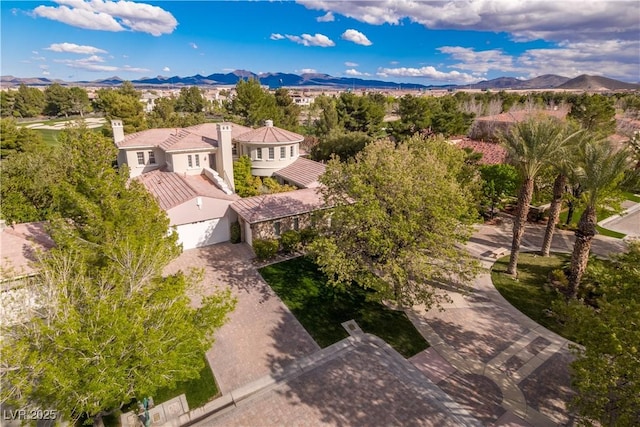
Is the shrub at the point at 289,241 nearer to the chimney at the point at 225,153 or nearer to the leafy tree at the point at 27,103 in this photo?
the chimney at the point at 225,153

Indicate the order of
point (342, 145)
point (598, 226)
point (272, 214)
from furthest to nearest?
point (342, 145), point (598, 226), point (272, 214)

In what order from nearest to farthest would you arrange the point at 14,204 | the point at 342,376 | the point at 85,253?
the point at 85,253
the point at 342,376
the point at 14,204

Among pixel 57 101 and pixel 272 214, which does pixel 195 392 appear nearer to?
pixel 272 214

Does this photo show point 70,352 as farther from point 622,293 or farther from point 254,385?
point 622,293

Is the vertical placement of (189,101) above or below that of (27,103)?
above

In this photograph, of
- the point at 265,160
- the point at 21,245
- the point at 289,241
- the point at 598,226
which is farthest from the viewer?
the point at 265,160

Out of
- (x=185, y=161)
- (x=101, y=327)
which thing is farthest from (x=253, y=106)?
(x=101, y=327)

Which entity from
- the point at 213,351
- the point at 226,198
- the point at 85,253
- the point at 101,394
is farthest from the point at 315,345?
the point at 226,198

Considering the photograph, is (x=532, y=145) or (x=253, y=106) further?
(x=253, y=106)
